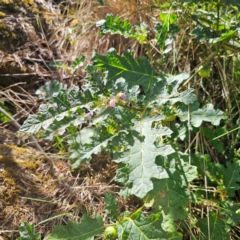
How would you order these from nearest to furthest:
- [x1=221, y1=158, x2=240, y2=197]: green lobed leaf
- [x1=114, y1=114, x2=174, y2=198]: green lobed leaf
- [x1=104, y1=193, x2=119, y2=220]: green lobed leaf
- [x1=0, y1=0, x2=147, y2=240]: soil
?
[x1=114, y1=114, x2=174, y2=198]: green lobed leaf, [x1=104, y1=193, x2=119, y2=220]: green lobed leaf, [x1=221, y1=158, x2=240, y2=197]: green lobed leaf, [x1=0, y1=0, x2=147, y2=240]: soil

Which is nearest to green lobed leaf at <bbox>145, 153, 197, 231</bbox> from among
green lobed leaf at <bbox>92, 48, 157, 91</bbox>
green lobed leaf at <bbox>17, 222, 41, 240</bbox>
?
green lobed leaf at <bbox>92, 48, 157, 91</bbox>

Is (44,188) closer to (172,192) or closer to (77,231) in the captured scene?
(77,231)

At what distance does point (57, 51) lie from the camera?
90.4 inches

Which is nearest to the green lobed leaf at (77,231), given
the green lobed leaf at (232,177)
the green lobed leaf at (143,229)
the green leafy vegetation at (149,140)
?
the green leafy vegetation at (149,140)

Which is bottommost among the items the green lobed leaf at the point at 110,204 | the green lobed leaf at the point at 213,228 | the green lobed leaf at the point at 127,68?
the green lobed leaf at the point at 213,228

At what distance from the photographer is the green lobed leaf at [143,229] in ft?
4.43

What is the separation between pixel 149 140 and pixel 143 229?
1.08 feet

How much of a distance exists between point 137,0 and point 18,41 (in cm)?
75

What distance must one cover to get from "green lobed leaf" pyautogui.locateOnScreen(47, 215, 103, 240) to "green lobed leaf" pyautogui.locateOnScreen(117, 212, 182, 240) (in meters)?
0.10

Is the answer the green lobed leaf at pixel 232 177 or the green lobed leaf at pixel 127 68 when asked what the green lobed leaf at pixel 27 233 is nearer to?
the green lobed leaf at pixel 127 68

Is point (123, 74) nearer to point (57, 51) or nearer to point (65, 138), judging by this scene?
point (65, 138)

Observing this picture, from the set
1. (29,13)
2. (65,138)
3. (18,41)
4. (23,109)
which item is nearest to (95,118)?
(65,138)

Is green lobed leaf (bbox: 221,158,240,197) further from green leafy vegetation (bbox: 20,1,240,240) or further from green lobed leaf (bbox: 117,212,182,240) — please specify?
green lobed leaf (bbox: 117,212,182,240)

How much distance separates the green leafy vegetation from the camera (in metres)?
1.40
